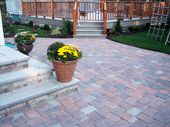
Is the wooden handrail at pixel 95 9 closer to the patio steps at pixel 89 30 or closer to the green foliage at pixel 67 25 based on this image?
the patio steps at pixel 89 30

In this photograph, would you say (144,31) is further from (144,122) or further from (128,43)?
(144,122)

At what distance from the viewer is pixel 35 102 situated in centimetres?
303

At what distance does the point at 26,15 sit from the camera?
13.1 metres

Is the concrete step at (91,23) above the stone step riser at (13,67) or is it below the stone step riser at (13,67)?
above

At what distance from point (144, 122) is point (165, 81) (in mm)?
1798

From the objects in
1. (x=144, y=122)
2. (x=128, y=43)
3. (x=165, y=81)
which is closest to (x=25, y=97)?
(x=144, y=122)

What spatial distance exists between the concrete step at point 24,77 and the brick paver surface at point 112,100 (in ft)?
1.70

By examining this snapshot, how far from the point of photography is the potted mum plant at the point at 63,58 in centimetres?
312

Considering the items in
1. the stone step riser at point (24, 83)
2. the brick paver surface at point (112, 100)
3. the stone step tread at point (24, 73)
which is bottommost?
the brick paver surface at point (112, 100)

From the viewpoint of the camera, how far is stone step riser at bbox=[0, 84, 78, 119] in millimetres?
2734

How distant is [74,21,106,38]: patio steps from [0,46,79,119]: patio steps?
212 inches

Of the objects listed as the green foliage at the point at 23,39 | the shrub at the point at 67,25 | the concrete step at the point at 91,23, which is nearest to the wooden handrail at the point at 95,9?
the concrete step at the point at 91,23

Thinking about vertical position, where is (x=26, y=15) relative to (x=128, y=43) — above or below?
above

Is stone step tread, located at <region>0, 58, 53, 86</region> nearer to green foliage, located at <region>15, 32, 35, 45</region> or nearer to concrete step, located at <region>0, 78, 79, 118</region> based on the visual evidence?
concrete step, located at <region>0, 78, 79, 118</region>
